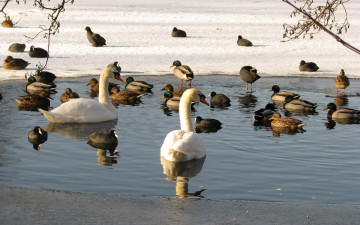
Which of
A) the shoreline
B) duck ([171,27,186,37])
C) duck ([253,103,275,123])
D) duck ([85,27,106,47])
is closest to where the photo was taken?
the shoreline

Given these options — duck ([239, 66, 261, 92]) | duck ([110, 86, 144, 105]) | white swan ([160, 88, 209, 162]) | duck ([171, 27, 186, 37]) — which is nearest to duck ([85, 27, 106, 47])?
duck ([171, 27, 186, 37])

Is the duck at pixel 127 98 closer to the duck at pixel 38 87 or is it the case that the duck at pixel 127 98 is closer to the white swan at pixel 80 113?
the duck at pixel 38 87

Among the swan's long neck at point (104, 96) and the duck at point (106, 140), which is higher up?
the swan's long neck at point (104, 96)

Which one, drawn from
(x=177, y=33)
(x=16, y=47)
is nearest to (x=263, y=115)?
(x=16, y=47)

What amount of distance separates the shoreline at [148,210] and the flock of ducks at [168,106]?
242 cm

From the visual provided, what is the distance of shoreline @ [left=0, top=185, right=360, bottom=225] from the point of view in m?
7.39

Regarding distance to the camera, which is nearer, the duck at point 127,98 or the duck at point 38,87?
the duck at point 127,98

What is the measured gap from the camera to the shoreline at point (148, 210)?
7.39 metres

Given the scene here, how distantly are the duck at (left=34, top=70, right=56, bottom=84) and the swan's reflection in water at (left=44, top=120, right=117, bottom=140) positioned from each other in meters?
5.20

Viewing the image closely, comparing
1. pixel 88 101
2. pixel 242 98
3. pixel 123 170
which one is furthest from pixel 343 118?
pixel 123 170

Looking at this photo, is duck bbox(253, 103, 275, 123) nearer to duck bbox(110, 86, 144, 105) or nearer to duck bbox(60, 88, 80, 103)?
duck bbox(110, 86, 144, 105)

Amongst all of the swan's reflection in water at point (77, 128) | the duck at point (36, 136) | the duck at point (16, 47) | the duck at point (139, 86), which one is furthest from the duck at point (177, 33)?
the duck at point (36, 136)

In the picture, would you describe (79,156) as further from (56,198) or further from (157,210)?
(157,210)

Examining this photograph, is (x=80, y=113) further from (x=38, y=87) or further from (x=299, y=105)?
(x=299, y=105)
